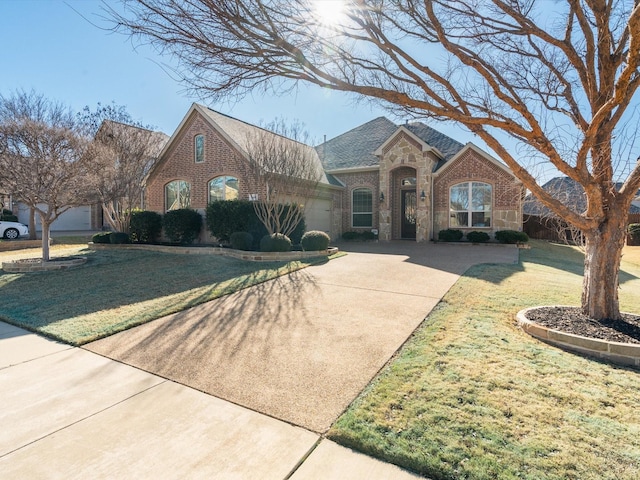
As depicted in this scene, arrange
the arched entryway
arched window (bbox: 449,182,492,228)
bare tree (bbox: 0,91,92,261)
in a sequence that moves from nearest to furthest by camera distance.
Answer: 1. bare tree (bbox: 0,91,92,261)
2. arched window (bbox: 449,182,492,228)
3. the arched entryway

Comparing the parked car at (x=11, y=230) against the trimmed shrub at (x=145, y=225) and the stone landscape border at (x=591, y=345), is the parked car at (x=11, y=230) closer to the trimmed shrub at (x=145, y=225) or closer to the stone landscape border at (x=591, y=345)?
the trimmed shrub at (x=145, y=225)

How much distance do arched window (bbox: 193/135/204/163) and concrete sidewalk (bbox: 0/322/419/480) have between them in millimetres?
13472

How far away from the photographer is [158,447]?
2.41 m

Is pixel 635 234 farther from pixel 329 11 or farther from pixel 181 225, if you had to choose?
pixel 181 225

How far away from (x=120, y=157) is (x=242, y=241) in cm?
710

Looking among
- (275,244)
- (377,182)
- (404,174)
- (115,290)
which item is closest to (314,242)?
(275,244)

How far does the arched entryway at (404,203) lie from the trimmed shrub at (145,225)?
463 inches

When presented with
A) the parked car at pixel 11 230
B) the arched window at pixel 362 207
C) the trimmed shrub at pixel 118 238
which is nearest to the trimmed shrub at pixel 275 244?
the trimmed shrub at pixel 118 238

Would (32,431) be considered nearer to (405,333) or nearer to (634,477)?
(405,333)

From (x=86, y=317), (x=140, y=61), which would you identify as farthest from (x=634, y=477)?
(x=140, y=61)

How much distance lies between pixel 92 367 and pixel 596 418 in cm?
484

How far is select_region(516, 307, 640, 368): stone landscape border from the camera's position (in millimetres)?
3656

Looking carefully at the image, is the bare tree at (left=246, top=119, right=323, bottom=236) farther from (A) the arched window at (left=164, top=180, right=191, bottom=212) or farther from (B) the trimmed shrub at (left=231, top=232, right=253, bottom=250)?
(A) the arched window at (left=164, top=180, right=191, bottom=212)

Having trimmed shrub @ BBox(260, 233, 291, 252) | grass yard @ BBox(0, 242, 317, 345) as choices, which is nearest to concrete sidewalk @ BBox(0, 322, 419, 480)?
grass yard @ BBox(0, 242, 317, 345)
